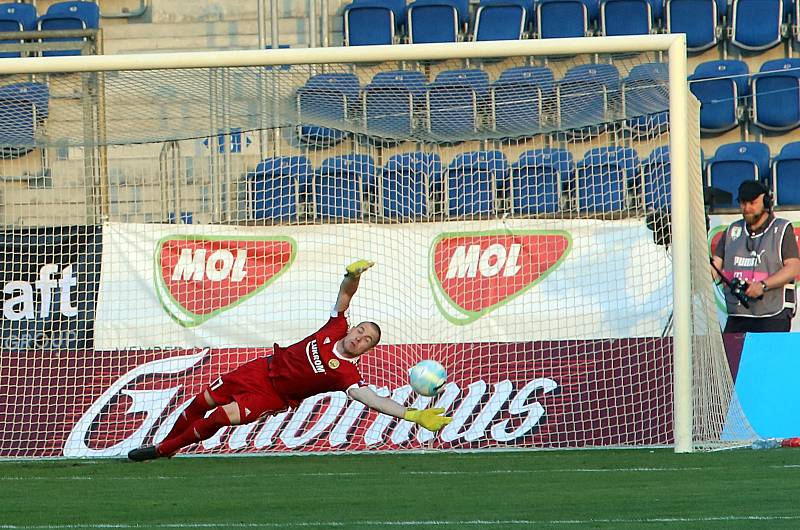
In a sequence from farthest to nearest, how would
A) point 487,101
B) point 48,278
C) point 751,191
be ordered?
point 48,278 → point 487,101 → point 751,191

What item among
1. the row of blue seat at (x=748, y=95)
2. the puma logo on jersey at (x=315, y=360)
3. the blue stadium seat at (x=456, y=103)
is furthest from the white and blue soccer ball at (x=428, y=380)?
the row of blue seat at (x=748, y=95)

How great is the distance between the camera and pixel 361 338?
29.1 feet

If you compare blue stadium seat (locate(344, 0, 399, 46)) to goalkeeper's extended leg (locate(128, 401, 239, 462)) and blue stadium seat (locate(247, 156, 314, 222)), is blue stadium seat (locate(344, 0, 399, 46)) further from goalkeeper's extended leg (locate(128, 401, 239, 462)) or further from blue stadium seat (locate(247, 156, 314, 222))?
goalkeeper's extended leg (locate(128, 401, 239, 462))

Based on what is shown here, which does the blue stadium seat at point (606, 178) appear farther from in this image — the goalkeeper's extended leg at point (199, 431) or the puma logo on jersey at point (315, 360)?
the goalkeeper's extended leg at point (199, 431)

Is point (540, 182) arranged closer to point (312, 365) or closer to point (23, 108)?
point (312, 365)

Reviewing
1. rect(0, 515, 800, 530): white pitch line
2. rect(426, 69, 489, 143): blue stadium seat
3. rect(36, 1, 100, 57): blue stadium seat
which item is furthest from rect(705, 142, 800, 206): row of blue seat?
rect(0, 515, 800, 530): white pitch line

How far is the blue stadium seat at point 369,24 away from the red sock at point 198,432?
25.9 feet

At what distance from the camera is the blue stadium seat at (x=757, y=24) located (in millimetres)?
15672

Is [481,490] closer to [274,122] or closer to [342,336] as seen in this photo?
[342,336]

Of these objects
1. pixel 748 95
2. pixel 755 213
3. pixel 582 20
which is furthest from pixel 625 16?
pixel 755 213

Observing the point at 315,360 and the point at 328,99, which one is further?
the point at 328,99

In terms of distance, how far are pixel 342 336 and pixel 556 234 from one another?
117 inches

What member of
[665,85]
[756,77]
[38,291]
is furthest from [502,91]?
[756,77]

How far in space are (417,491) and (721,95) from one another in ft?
30.2
